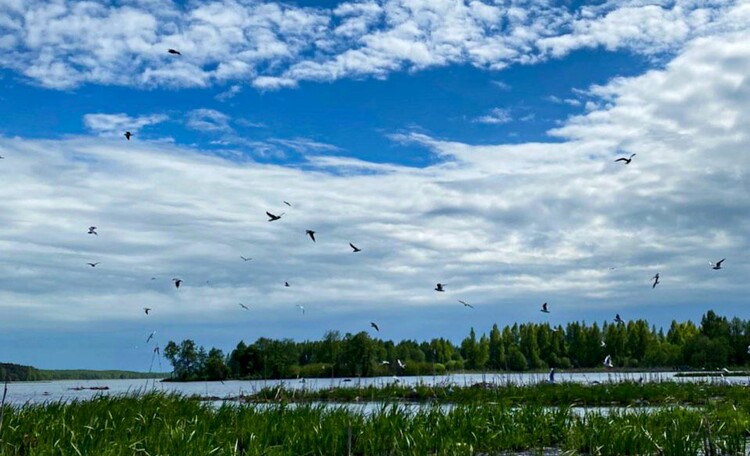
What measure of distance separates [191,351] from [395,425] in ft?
261

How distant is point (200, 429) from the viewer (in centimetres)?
1267

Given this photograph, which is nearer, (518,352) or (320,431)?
(320,431)

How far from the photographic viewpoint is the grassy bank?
Answer: 10.9 m

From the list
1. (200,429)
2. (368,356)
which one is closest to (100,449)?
(200,429)

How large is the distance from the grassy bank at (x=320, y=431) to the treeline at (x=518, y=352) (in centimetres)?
5741

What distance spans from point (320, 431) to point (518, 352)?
414 ft

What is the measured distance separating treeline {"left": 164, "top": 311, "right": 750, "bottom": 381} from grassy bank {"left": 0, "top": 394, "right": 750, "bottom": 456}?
188 feet

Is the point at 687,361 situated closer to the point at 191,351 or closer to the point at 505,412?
the point at 191,351

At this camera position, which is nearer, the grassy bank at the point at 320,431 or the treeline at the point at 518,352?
the grassy bank at the point at 320,431

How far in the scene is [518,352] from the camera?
13488 cm

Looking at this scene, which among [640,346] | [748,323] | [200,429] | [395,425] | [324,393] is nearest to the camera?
[200,429]

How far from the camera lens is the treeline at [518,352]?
86125 millimetres

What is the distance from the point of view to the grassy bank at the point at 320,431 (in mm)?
10898

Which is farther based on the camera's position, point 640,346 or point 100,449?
point 640,346
